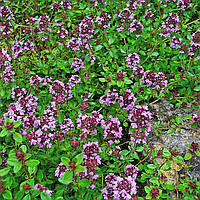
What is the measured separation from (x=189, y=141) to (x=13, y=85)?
2.54 metres

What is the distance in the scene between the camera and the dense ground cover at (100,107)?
7.99 feet

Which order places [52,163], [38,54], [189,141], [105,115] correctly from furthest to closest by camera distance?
1. [38,54]
2. [105,115]
3. [189,141]
4. [52,163]

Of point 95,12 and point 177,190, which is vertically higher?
point 95,12

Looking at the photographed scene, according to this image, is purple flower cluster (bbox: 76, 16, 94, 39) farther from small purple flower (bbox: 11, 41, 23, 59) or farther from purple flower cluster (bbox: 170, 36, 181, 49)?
purple flower cluster (bbox: 170, 36, 181, 49)

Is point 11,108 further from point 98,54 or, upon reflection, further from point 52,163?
point 98,54

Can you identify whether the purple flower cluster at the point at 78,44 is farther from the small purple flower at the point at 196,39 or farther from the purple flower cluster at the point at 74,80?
the small purple flower at the point at 196,39

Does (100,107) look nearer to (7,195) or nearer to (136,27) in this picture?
(136,27)

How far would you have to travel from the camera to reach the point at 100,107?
3479mm

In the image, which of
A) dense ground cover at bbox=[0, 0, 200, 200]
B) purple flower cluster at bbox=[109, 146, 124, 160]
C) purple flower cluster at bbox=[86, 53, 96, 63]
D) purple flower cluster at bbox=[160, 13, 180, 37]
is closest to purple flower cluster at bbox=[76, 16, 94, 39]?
dense ground cover at bbox=[0, 0, 200, 200]

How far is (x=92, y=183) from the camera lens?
2.50 meters

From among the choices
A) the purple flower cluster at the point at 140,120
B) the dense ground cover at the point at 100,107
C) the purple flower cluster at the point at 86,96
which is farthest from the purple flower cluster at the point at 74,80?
the purple flower cluster at the point at 140,120

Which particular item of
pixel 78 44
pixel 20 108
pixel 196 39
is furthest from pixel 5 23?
pixel 196 39

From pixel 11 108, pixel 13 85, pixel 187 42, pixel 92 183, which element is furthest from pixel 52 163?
pixel 187 42

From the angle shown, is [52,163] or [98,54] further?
[98,54]
